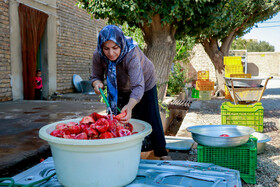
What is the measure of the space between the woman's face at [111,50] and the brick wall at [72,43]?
7.40 m

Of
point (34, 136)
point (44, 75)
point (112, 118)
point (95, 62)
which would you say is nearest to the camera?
point (112, 118)

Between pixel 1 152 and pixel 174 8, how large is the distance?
3.09 metres

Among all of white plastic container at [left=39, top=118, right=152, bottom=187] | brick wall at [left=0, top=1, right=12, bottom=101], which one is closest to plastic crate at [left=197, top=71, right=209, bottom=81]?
brick wall at [left=0, top=1, right=12, bottom=101]

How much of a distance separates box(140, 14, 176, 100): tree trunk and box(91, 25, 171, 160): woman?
2.22 metres

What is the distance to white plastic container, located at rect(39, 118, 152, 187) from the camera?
4.44 ft

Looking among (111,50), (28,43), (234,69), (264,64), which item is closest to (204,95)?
(234,69)

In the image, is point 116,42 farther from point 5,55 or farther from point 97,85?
point 5,55

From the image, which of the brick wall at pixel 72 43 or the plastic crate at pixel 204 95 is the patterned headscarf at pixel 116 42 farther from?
the plastic crate at pixel 204 95

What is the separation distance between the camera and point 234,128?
2.73 metres

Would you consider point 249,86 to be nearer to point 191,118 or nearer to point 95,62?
point 191,118

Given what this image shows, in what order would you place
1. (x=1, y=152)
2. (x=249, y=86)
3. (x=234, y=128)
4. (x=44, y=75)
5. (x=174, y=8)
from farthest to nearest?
(x=44, y=75)
(x=249, y=86)
(x=174, y=8)
(x=234, y=128)
(x=1, y=152)

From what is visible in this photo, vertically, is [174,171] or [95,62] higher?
[95,62]

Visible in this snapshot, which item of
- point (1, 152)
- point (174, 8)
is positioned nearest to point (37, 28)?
point (174, 8)

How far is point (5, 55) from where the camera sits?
6.61 metres
